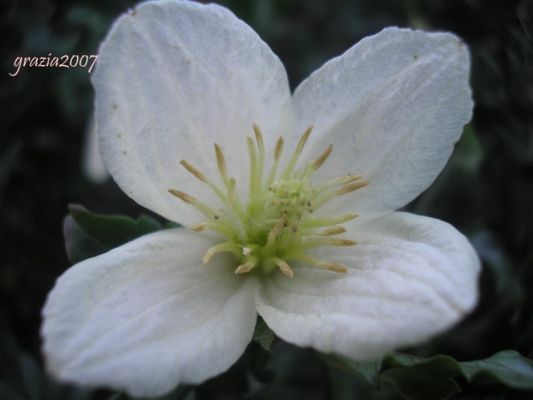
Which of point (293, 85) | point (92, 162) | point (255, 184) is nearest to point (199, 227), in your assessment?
point (255, 184)

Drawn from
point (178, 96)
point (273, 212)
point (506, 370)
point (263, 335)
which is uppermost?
point (178, 96)

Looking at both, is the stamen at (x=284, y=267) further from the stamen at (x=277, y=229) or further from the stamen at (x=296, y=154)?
the stamen at (x=296, y=154)

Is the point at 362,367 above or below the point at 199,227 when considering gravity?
below

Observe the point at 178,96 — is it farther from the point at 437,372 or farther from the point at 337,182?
the point at 437,372

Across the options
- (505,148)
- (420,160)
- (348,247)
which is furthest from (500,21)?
(348,247)

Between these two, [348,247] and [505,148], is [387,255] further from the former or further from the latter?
[505,148]

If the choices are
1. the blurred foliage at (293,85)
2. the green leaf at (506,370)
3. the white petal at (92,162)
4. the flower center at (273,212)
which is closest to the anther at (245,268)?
the flower center at (273,212)

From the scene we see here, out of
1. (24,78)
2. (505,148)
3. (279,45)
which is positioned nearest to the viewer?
(24,78)

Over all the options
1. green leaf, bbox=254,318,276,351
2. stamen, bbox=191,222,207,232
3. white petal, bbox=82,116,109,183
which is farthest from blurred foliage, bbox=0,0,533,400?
stamen, bbox=191,222,207,232
